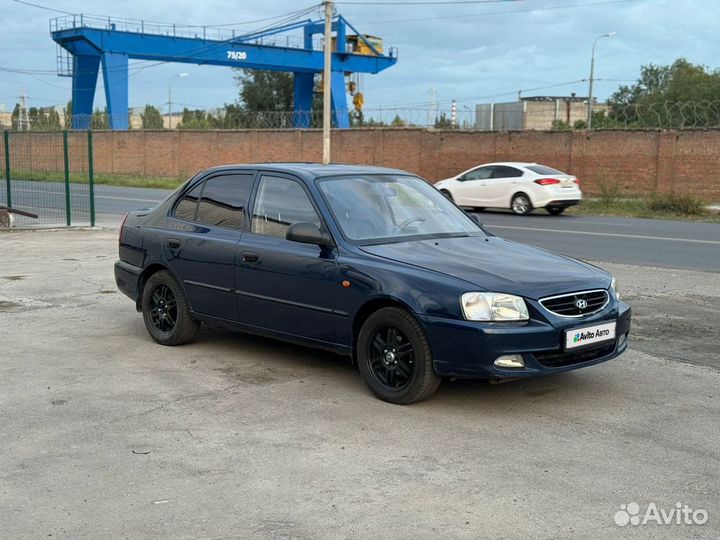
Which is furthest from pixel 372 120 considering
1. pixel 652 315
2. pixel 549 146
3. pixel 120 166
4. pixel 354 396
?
pixel 354 396

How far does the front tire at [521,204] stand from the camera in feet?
84.4

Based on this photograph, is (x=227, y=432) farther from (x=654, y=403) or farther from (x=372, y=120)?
(x=372, y=120)

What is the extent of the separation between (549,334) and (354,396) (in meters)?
1.45

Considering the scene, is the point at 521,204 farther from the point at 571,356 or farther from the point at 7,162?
the point at 571,356

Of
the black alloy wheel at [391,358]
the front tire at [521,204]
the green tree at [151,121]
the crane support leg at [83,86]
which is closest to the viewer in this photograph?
the black alloy wheel at [391,358]

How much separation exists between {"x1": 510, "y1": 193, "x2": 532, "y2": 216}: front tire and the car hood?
1939 centimetres

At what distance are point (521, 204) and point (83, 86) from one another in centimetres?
3164

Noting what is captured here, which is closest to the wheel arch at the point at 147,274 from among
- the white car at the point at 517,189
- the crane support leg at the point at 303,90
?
the white car at the point at 517,189

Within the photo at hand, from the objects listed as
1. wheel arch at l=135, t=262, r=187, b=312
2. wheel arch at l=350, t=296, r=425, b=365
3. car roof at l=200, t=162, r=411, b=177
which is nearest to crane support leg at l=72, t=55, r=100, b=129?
wheel arch at l=135, t=262, r=187, b=312

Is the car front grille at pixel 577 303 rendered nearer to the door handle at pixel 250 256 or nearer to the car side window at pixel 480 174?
the door handle at pixel 250 256

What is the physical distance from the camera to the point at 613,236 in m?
19.2

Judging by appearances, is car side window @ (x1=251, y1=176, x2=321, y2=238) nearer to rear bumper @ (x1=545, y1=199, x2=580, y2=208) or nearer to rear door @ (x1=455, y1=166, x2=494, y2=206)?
rear bumper @ (x1=545, y1=199, x2=580, y2=208)

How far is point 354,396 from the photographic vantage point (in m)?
6.14

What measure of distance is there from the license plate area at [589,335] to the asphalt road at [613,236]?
27.1 ft
